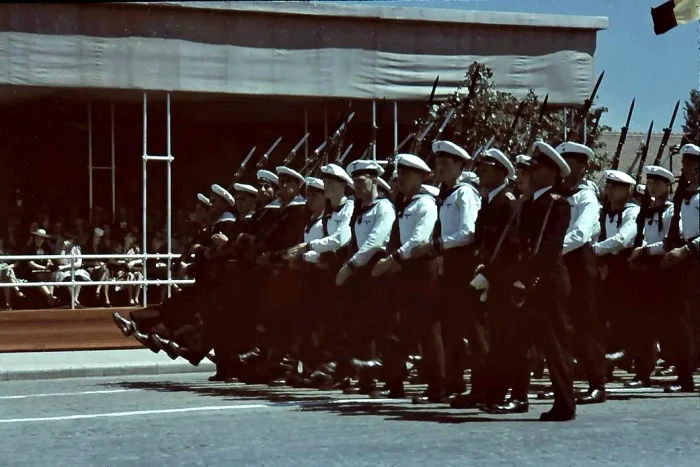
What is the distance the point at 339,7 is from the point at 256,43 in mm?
1489

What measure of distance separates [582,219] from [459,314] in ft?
3.77

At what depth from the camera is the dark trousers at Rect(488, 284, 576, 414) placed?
1041cm

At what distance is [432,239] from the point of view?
12.0m

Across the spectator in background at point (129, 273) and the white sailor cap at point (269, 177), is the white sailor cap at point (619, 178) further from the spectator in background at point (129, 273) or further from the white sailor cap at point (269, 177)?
the spectator in background at point (129, 273)

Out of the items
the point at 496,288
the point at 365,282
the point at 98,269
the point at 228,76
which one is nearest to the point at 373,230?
the point at 365,282

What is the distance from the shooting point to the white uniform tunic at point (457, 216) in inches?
461

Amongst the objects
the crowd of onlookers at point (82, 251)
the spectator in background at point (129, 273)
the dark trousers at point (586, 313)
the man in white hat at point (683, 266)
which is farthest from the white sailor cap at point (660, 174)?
the spectator in background at point (129, 273)

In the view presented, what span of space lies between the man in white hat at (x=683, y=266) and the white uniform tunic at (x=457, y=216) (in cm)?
198

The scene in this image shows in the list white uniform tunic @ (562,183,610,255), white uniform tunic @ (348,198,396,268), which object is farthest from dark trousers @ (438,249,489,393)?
white uniform tunic @ (348,198,396,268)

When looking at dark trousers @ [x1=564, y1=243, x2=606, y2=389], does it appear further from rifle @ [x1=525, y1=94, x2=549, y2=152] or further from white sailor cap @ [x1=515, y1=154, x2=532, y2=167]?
rifle @ [x1=525, y1=94, x2=549, y2=152]

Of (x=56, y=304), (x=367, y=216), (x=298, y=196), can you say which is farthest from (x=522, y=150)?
(x=56, y=304)

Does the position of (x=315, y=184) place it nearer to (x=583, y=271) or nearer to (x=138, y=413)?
(x=583, y=271)

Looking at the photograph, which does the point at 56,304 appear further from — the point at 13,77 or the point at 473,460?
the point at 473,460

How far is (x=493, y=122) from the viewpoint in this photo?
19.4 meters
